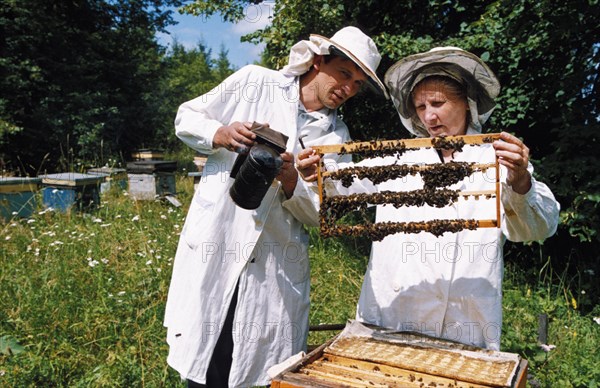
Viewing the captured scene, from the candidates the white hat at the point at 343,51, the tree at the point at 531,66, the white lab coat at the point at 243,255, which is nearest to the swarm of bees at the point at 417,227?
the white lab coat at the point at 243,255

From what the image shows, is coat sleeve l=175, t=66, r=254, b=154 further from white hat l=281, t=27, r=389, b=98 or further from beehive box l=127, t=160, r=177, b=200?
beehive box l=127, t=160, r=177, b=200

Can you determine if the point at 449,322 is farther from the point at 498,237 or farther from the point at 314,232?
the point at 314,232

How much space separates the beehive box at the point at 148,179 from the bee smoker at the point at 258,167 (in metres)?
6.44

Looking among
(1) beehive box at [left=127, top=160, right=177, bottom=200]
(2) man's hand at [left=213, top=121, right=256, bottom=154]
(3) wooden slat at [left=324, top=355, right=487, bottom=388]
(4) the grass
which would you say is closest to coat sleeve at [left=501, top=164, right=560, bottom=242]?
(3) wooden slat at [left=324, top=355, right=487, bottom=388]

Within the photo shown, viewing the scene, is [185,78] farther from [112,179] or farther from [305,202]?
[305,202]

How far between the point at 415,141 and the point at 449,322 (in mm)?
717

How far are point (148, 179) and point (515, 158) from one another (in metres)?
7.42

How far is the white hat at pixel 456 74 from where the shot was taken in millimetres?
2025

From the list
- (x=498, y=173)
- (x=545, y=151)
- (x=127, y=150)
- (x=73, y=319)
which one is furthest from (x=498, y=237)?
(x=127, y=150)

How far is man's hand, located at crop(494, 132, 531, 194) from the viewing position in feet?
5.38

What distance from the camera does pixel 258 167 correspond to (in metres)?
1.86

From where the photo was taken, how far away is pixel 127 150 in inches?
647

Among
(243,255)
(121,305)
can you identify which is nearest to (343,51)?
(243,255)

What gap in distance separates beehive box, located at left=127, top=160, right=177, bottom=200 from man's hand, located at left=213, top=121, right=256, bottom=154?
629 cm
